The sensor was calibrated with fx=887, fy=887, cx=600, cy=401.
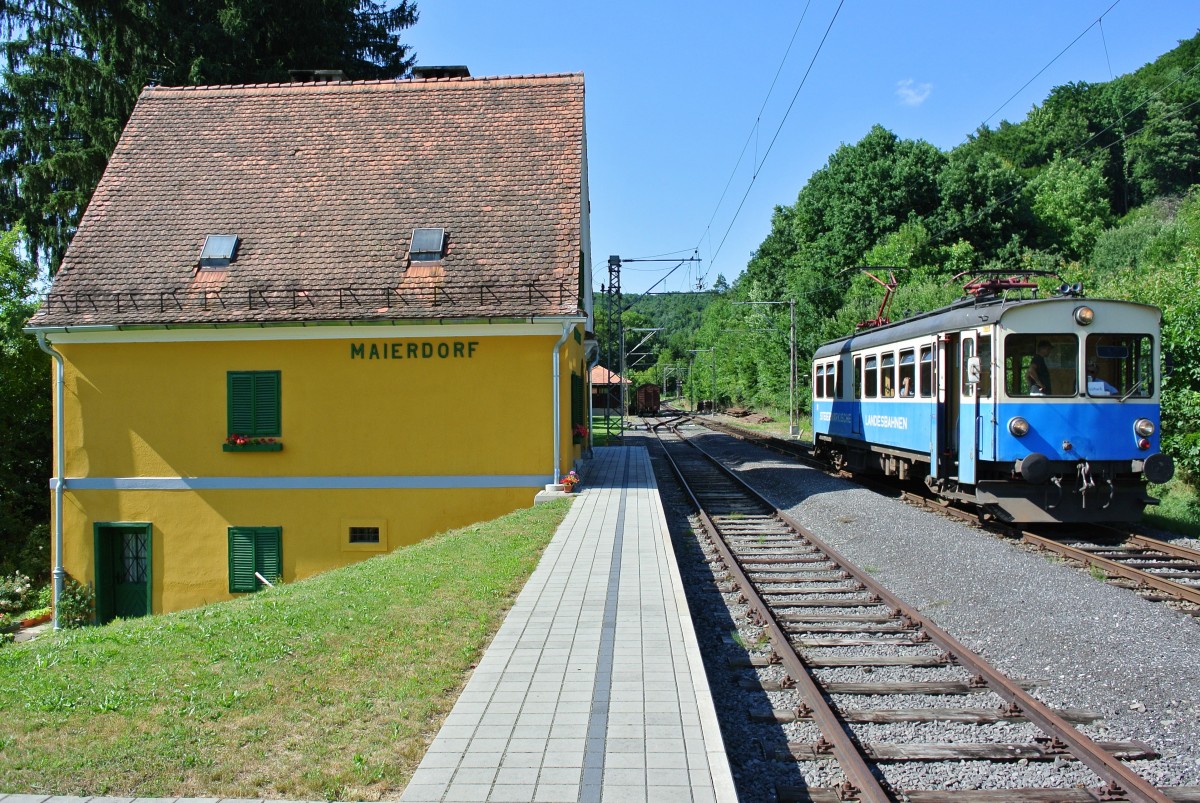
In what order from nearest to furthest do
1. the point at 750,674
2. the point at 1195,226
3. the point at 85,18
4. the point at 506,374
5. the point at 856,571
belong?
the point at 750,674 → the point at 856,571 → the point at 506,374 → the point at 85,18 → the point at 1195,226

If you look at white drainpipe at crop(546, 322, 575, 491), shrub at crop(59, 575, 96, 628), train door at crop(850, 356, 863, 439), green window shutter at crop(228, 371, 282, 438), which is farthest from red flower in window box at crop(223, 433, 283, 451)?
train door at crop(850, 356, 863, 439)

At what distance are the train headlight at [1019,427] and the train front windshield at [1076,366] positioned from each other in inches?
14.9

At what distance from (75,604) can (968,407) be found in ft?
45.3

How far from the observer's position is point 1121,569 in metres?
9.38

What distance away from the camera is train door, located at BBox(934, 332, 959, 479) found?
12.9 m

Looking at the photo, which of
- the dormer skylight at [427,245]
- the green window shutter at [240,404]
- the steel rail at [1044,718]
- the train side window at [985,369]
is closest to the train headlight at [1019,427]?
the train side window at [985,369]

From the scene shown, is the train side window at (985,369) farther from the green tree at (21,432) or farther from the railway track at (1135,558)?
the green tree at (21,432)

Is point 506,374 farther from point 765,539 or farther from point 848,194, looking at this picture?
point 848,194

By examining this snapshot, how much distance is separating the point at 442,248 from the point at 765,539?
731cm

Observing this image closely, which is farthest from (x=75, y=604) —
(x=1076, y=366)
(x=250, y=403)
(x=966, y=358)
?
(x=1076, y=366)

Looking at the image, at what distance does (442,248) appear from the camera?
1509 cm

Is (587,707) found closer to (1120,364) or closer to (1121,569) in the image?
(1121,569)

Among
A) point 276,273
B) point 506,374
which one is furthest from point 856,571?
point 276,273

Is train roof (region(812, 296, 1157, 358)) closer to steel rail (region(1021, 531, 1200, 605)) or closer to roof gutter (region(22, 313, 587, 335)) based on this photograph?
steel rail (region(1021, 531, 1200, 605))
